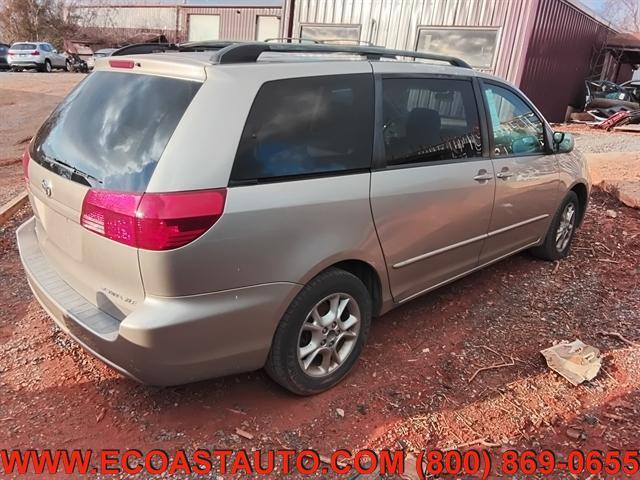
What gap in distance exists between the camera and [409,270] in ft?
10.7

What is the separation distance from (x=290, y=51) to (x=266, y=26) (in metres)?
25.3

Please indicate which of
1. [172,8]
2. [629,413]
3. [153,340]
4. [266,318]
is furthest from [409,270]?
[172,8]

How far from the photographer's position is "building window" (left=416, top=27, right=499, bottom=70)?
11.9m

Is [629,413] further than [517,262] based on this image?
No

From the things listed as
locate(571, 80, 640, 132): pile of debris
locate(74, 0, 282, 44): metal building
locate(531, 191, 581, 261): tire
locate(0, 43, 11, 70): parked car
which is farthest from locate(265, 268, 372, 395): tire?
locate(0, 43, 11, 70): parked car

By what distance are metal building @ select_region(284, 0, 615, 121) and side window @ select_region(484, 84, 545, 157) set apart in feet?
27.8

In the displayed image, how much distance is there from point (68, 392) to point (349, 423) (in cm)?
153

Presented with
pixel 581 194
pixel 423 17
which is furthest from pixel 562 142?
pixel 423 17

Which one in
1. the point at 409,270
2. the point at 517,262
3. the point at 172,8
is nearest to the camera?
the point at 409,270

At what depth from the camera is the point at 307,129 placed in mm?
2619

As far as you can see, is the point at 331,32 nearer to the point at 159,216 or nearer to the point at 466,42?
the point at 466,42

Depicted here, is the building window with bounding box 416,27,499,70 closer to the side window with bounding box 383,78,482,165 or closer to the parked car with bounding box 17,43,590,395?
the side window with bounding box 383,78,482,165

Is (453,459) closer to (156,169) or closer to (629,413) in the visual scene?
(629,413)

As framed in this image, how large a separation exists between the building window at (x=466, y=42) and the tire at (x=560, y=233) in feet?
25.6
